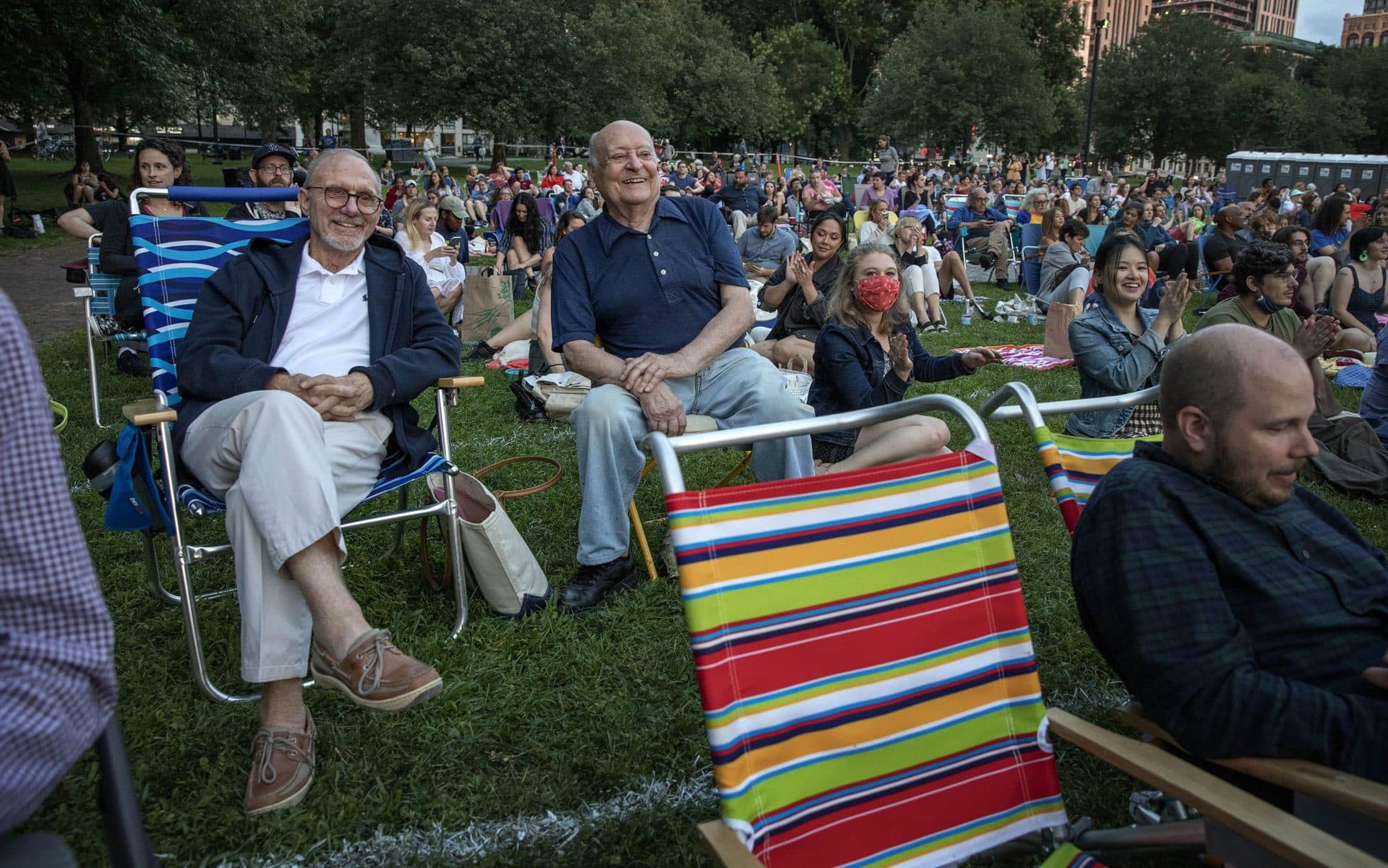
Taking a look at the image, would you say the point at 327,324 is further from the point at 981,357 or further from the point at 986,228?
the point at 986,228

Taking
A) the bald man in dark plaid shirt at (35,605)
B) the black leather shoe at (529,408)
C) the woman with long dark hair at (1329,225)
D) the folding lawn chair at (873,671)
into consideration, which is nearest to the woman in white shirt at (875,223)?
the woman with long dark hair at (1329,225)

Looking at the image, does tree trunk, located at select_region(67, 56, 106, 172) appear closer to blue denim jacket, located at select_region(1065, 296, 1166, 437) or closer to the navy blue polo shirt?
the navy blue polo shirt

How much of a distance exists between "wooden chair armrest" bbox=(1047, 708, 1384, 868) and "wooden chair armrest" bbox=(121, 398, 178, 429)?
254 cm

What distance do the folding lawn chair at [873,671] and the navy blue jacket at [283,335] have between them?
66.0 inches

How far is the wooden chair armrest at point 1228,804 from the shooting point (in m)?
1.42

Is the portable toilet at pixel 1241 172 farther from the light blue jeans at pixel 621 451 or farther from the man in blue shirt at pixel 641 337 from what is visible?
the light blue jeans at pixel 621 451

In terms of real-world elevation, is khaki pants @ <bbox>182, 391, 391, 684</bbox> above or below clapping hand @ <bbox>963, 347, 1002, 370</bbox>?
below

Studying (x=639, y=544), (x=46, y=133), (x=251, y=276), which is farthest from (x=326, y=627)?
(x=46, y=133)

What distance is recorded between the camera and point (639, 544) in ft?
13.3

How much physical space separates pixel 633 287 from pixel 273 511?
1.80 meters

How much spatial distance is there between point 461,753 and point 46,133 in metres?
46.2

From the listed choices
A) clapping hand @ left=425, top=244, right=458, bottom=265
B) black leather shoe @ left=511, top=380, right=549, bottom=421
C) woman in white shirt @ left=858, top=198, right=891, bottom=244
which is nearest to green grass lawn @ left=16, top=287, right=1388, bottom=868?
black leather shoe @ left=511, top=380, right=549, bottom=421

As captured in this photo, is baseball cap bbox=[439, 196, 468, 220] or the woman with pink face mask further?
baseball cap bbox=[439, 196, 468, 220]

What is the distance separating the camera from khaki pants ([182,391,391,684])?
2572 millimetres
